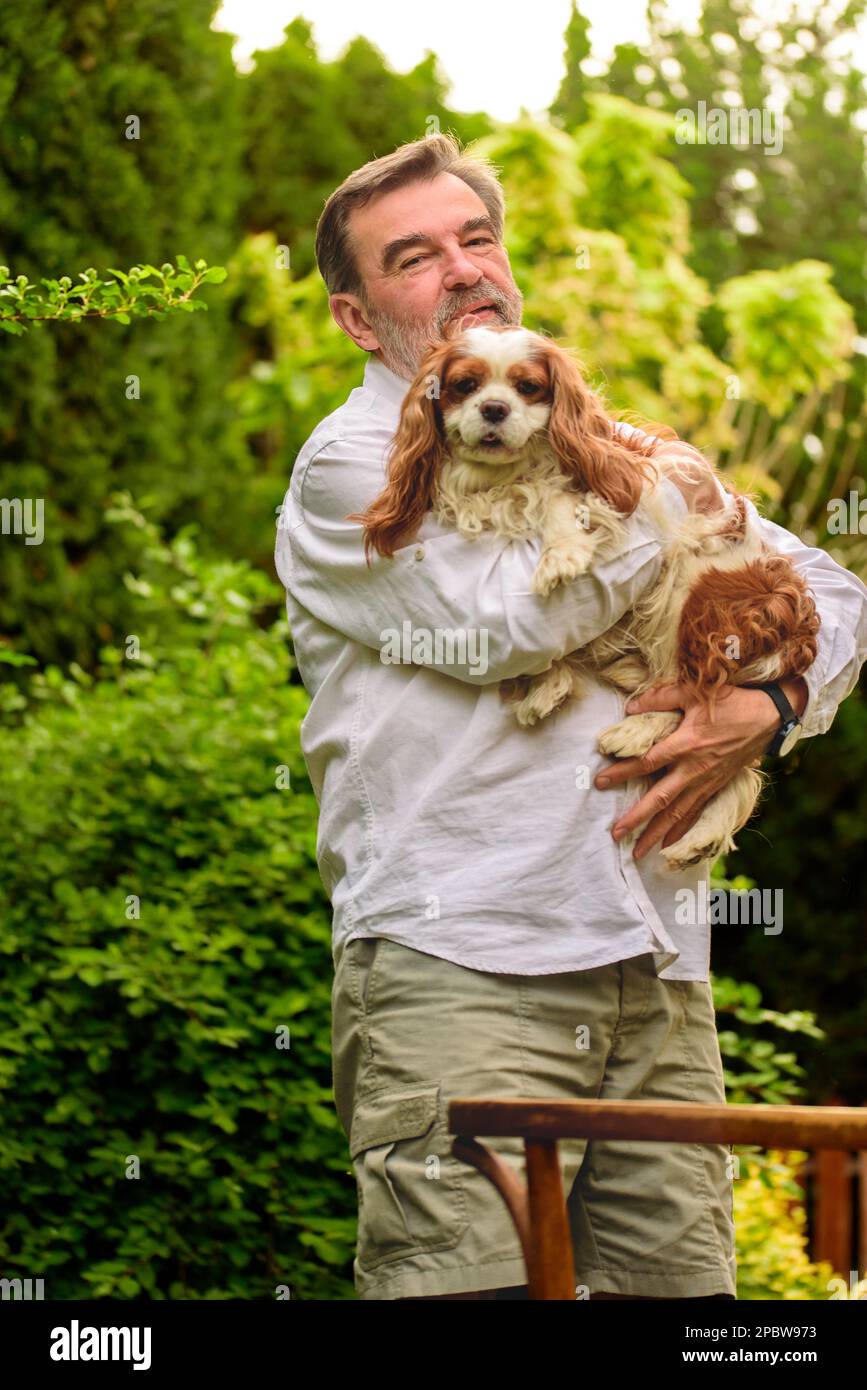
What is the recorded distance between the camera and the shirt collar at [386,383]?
9.66ft

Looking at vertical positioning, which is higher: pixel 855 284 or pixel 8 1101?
pixel 855 284

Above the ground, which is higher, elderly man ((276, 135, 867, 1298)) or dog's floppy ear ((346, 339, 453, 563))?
dog's floppy ear ((346, 339, 453, 563))

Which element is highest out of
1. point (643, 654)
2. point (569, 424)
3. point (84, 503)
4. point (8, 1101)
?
point (84, 503)

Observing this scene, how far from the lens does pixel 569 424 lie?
9.13ft

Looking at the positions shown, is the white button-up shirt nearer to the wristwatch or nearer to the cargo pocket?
the wristwatch

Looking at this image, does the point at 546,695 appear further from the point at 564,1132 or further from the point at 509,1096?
the point at 564,1132

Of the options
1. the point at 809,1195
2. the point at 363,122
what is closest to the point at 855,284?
the point at 363,122

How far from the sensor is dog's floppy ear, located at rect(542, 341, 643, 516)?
109 inches

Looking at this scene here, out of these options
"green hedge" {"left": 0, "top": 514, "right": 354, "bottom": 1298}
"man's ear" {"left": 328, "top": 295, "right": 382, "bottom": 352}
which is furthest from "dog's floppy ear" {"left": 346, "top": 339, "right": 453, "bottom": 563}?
"green hedge" {"left": 0, "top": 514, "right": 354, "bottom": 1298}

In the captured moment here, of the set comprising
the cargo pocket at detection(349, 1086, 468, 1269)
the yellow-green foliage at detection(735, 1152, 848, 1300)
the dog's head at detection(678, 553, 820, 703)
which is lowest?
the yellow-green foliage at detection(735, 1152, 848, 1300)

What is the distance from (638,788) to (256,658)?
2732mm

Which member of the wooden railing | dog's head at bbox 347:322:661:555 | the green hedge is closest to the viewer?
the wooden railing

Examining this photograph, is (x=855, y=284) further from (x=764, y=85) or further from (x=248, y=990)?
(x=248, y=990)

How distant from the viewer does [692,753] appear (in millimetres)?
2715
